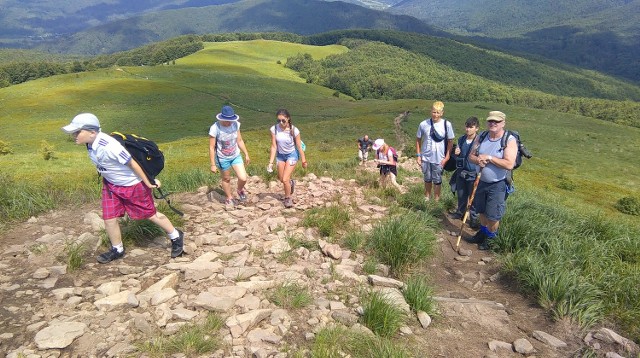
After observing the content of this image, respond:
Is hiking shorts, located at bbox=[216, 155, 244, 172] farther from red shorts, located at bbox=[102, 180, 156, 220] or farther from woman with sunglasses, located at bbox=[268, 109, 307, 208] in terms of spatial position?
red shorts, located at bbox=[102, 180, 156, 220]

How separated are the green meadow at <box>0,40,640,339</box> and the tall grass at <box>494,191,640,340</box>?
9 centimetres

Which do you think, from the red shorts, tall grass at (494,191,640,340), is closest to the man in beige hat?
tall grass at (494,191,640,340)

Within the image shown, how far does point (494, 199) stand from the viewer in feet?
20.1

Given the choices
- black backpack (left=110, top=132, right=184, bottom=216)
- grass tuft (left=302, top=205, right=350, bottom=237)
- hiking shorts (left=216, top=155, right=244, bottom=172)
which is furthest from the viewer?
hiking shorts (left=216, top=155, right=244, bottom=172)

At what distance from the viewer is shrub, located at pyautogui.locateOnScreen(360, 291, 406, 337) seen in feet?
13.3

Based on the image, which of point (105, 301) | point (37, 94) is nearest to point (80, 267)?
point (105, 301)

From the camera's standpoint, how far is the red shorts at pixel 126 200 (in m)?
5.17

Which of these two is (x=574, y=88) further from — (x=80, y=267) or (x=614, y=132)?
(x=80, y=267)

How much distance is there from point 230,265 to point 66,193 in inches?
188

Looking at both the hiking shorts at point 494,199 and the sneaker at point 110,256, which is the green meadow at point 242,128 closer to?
the hiking shorts at point 494,199

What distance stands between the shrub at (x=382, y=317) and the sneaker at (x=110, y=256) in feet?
11.7

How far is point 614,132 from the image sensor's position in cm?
6350

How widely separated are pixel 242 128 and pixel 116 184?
2053 inches

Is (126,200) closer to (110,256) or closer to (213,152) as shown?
(110,256)
